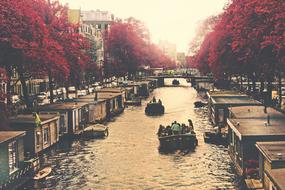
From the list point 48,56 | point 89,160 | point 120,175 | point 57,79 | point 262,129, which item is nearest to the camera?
point 262,129

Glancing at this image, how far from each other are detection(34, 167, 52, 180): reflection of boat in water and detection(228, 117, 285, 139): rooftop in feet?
46.3

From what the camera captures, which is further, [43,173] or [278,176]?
[43,173]

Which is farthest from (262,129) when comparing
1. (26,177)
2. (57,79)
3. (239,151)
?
(57,79)

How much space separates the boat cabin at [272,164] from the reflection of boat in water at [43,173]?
52.8ft

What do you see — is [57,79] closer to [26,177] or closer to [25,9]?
[25,9]

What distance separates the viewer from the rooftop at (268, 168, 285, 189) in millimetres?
23797

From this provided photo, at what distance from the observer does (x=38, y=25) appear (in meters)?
61.4

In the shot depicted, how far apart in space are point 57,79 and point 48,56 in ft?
50.9

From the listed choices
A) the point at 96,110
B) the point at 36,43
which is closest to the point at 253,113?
the point at 36,43

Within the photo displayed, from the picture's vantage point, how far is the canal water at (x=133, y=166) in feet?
131

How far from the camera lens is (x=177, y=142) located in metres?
53.8

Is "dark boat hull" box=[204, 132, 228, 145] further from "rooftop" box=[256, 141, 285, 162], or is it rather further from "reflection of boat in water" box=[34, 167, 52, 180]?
"rooftop" box=[256, 141, 285, 162]

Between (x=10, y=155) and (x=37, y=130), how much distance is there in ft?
37.7

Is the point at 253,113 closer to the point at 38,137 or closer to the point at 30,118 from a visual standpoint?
the point at 38,137
